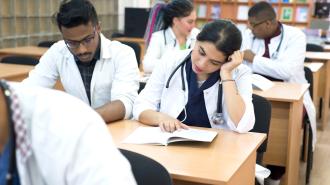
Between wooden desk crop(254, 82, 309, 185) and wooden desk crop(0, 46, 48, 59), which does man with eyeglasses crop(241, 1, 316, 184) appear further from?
wooden desk crop(0, 46, 48, 59)

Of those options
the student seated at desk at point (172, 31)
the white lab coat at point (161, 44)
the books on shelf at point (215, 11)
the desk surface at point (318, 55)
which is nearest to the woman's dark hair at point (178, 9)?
the student seated at desk at point (172, 31)

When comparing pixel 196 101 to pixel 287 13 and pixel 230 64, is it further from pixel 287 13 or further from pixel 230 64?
pixel 287 13

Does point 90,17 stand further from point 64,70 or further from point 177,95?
point 177,95

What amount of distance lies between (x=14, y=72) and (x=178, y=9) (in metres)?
1.33

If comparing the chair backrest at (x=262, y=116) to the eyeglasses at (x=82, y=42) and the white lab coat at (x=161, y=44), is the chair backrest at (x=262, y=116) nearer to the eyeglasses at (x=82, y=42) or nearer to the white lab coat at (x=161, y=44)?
the eyeglasses at (x=82, y=42)

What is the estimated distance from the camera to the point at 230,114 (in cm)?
209

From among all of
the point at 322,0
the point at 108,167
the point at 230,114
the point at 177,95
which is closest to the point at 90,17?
the point at 177,95

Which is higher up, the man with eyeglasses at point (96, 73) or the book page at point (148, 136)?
the man with eyeglasses at point (96, 73)

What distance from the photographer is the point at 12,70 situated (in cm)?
353

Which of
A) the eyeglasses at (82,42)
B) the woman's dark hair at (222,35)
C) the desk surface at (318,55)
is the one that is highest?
the woman's dark hair at (222,35)

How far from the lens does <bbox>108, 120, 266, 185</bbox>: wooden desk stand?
1523 millimetres

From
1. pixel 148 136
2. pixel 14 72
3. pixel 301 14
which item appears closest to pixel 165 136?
pixel 148 136

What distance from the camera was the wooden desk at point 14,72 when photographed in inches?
130

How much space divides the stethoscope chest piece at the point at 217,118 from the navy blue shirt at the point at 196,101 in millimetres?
31
